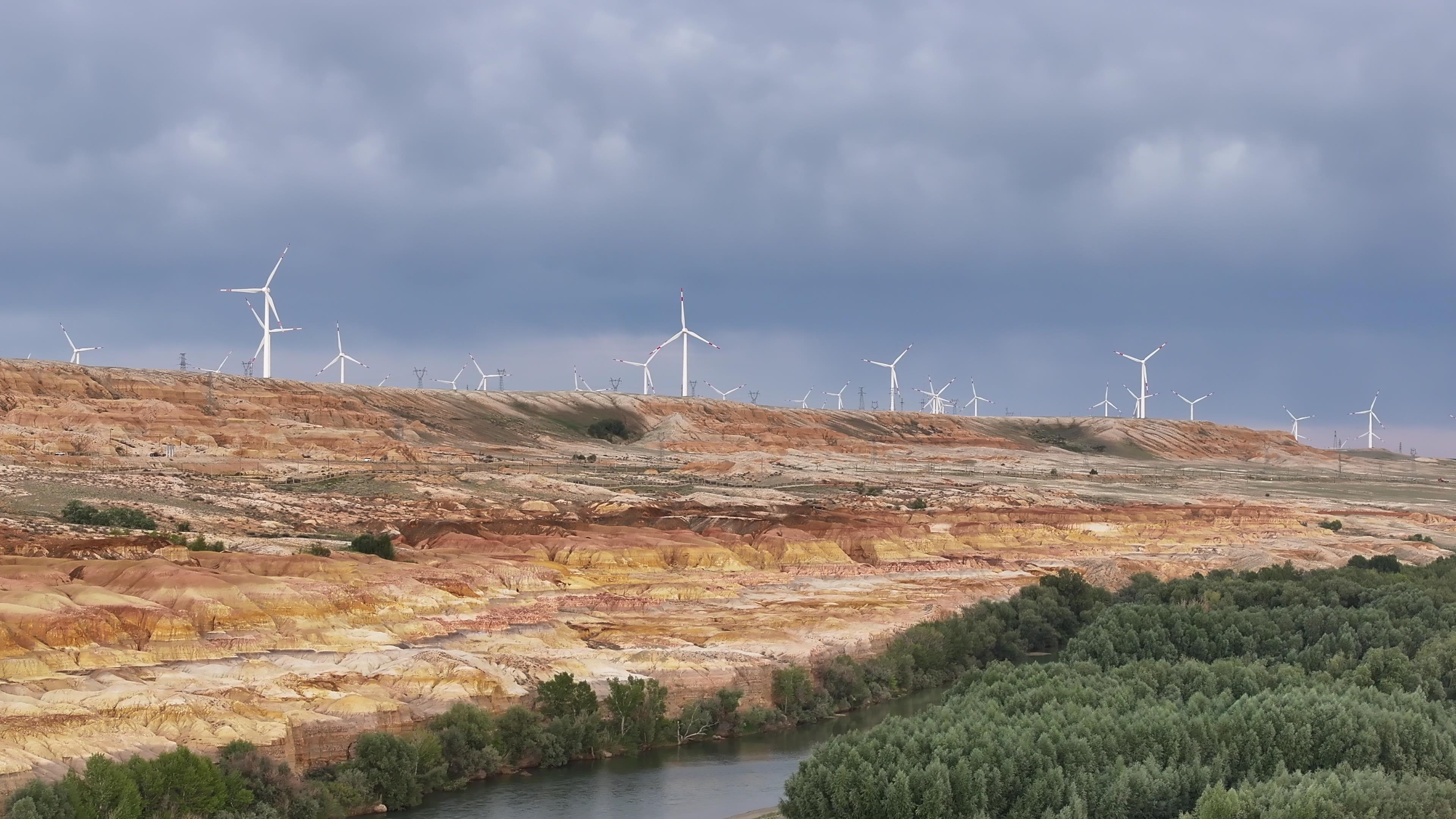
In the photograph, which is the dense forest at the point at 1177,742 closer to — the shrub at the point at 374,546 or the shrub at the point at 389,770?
the shrub at the point at 389,770

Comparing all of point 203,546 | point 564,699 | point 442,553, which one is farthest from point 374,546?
point 564,699

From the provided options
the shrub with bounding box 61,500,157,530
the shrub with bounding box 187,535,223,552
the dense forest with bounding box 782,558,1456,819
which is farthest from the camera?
the shrub with bounding box 61,500,157,530

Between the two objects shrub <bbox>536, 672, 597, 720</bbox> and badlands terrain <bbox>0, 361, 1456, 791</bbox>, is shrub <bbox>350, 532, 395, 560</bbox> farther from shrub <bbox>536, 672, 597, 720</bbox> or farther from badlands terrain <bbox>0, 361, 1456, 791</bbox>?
shrub <bbox>536, 672, 597, 720</bbox>

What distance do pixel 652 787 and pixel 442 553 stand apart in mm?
30022

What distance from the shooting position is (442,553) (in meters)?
67.8

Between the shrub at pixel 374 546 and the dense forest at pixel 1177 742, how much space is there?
106ft

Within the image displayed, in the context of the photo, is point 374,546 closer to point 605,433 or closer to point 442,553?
point 442,553

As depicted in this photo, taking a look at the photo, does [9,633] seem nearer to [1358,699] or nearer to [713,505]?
[1358,699]

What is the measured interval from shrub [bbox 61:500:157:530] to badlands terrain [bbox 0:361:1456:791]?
3.62 feet

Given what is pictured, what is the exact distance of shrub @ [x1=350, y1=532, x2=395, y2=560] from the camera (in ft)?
213

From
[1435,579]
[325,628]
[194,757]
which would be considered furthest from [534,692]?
[1435,579]

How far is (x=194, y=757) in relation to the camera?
32.5m

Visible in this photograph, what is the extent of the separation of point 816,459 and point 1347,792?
13730 cm

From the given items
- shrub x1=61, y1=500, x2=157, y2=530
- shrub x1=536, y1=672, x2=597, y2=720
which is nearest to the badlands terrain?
shrub x1=536, y1=672, x2=597, y2=720
